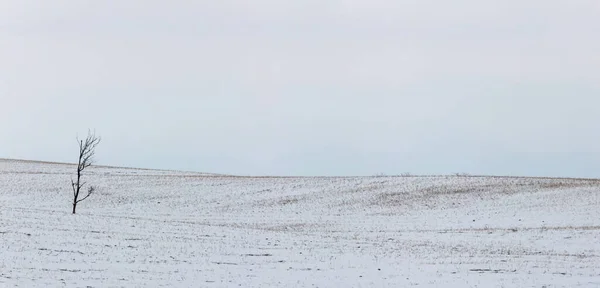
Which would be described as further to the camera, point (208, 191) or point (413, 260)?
point (208, 191)

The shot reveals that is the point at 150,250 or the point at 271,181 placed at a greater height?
the point at 271,181

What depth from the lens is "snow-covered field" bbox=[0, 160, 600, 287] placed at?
2564 cm

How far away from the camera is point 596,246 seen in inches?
1339

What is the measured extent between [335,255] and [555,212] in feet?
62.0

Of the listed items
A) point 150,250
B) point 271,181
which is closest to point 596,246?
point 150,250

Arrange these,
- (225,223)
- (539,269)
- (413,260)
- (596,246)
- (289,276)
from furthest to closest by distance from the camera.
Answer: (225,223)
(596,246)
(413,260)
(539,269)
(289,276)

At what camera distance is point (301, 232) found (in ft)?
132

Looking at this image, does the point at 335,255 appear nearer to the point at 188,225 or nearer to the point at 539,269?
the point at 539,269

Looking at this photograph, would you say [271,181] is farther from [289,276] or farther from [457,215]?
[289,276]

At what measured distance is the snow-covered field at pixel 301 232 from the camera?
84.1 feet

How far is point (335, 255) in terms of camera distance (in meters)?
31.0

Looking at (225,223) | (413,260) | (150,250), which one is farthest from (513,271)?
(225,223)

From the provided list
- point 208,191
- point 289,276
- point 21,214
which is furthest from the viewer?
point 208,191

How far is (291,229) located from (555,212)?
14.7 m
